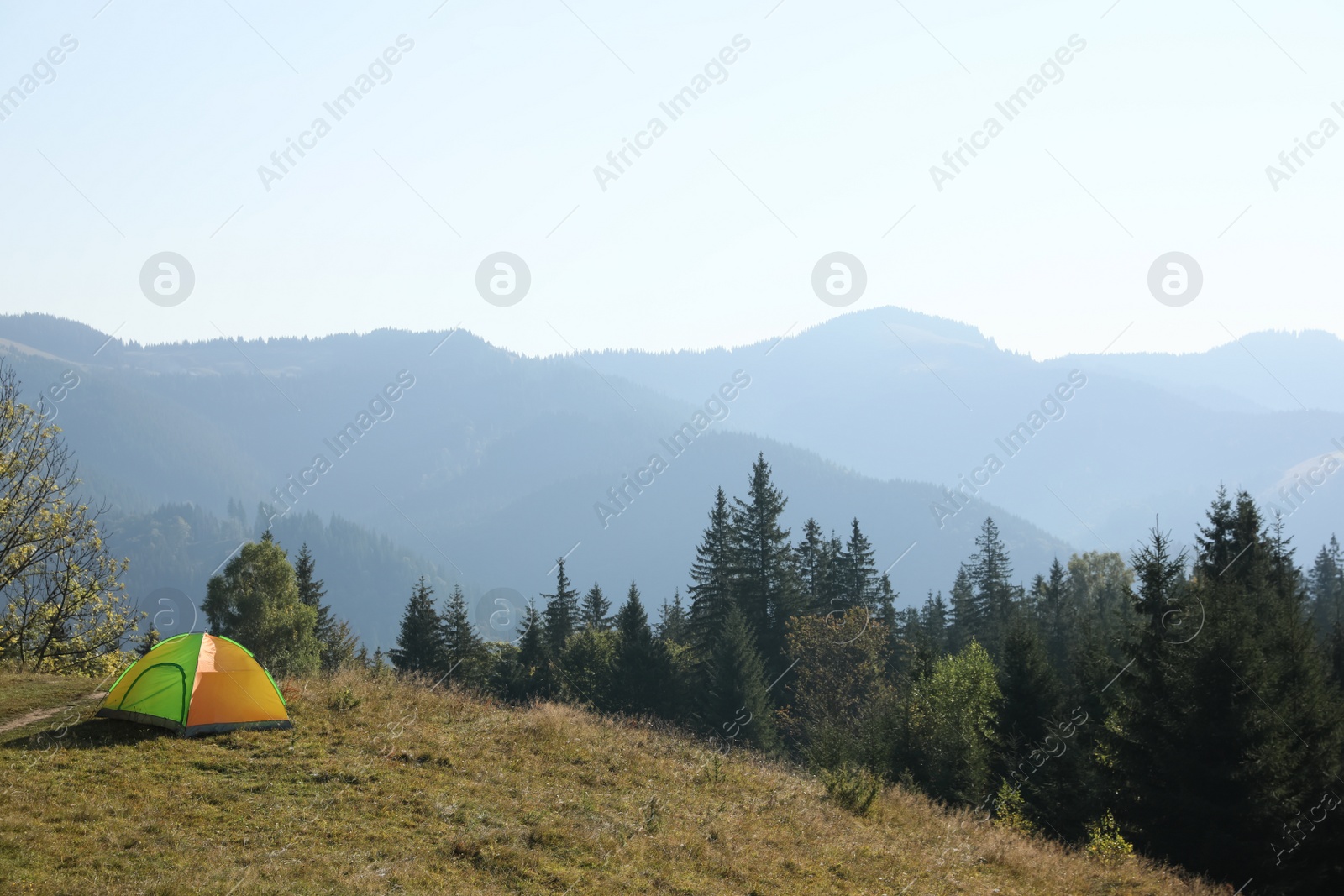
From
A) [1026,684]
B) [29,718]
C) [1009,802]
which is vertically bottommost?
[1009,802]

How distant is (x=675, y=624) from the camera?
269 feet

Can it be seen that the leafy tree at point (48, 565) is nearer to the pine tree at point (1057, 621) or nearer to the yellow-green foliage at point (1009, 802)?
the yellow-green foliage at point (1009, 802)

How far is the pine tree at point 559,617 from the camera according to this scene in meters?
66.8

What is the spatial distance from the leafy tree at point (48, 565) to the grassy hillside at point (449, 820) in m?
10.3

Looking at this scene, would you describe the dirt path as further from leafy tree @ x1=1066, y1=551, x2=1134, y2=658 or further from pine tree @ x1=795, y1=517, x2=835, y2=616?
leafy tree @ x1=1066, y1=551, x2=1134, y2=658

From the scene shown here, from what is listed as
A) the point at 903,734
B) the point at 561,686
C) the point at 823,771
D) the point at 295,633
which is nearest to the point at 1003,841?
the point at 823,771

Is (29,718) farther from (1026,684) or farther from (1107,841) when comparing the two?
(1026,684)

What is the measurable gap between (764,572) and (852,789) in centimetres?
4448

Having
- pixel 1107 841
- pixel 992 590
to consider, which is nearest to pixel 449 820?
pixel 1107 841

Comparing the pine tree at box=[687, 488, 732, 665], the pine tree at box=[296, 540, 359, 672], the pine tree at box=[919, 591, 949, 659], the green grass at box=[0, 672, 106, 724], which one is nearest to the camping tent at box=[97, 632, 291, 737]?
the green grass at box=[0, 672, 106, 724]

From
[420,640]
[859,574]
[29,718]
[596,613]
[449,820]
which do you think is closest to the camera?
[449,820]

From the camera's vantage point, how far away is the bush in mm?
17375

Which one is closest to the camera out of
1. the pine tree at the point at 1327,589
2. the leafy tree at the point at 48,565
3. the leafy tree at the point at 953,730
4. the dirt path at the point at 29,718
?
the dirt path at the point at 29,718

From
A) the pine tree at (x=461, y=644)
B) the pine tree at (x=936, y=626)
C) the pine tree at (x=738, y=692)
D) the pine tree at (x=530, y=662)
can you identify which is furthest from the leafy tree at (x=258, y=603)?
the pine tree at (x=936, y=626)
